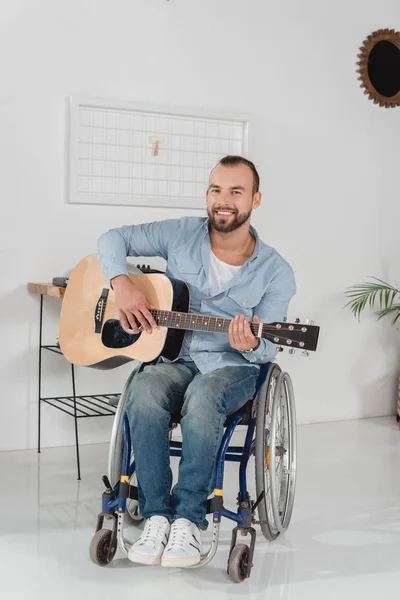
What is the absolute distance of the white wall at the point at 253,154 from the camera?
3652 millimetres

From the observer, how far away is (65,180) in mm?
3730

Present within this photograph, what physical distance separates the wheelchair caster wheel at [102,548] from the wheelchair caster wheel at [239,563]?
0.33m

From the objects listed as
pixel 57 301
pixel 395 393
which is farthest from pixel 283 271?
pixel 395 393

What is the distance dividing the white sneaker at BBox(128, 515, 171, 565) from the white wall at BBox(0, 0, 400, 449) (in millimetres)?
1571

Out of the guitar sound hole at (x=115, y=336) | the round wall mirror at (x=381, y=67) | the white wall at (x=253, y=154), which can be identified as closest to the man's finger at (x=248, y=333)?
the guitar sound hole at (x=115, y=336)

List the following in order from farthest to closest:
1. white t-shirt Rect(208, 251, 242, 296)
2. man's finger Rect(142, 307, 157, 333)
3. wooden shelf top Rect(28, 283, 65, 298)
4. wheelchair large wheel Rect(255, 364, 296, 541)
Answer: wooden shelf top Rect(28, 283, 65, 298), white t-shirt Rect(208, 251, 242, 296), man's finger Rect(142, 307, 157, 333), wheelchair large wheel Rect(255, 364, 296, 541)

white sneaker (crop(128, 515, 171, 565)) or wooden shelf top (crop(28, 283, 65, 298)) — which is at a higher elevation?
wooden shelf top (crop(28, 283, 65, 298))

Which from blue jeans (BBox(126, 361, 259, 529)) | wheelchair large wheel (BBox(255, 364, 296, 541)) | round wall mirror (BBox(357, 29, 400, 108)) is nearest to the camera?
blue jeans (BBox(126, 361, 259, 529))

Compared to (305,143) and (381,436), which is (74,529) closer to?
(381,436)

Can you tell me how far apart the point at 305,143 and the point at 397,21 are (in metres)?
0.88

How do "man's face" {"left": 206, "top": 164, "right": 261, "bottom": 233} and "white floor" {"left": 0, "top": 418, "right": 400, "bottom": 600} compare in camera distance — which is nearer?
"white floor" {"left": 0, "top": 418, "right": 400, "bottom": 600}

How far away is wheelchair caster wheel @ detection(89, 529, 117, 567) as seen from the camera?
2350 millimetres

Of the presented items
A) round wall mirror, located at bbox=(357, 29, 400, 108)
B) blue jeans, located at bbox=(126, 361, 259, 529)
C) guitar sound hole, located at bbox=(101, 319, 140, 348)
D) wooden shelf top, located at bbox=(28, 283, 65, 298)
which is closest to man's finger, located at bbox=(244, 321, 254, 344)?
blue jeans, located at bbox=(126, 361, 259, 529)

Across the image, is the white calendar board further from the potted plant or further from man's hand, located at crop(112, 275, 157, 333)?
man's hand, located at crop(112, 275, 157, 333)
